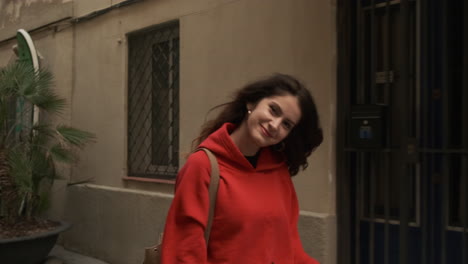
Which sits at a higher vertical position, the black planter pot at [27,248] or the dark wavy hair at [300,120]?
the dark wavy hair at [300,120]

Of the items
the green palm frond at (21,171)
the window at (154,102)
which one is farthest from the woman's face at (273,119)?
the green palm frond at (21,171)

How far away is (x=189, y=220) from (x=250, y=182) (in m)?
0.30

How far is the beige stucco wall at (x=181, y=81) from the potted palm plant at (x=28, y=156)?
540 millimetres
